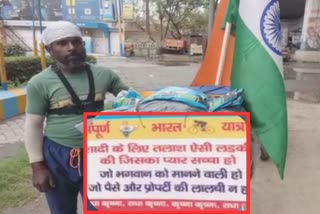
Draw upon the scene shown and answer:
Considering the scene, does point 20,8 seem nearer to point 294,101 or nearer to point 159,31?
point 159,31

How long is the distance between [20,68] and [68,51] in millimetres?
7646

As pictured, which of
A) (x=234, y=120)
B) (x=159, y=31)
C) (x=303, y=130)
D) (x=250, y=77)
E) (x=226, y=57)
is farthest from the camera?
(x=159, y=31)

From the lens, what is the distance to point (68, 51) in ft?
6.96

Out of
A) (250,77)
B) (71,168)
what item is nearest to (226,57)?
(250,77)

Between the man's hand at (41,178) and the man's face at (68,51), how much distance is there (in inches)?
21.3

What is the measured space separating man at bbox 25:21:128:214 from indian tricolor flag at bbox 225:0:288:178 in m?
0.81

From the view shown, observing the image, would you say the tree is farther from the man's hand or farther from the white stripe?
the man's hand

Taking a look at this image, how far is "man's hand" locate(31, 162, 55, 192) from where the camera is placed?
2.14 m

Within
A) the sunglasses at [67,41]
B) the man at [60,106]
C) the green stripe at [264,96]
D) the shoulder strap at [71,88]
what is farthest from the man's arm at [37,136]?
the green stripe at [264,96]

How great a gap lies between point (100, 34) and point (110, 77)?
3084cm

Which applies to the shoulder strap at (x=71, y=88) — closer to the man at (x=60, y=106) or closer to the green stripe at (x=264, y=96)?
the man at (x=60, y=106)

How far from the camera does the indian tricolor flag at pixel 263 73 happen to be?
2.17m

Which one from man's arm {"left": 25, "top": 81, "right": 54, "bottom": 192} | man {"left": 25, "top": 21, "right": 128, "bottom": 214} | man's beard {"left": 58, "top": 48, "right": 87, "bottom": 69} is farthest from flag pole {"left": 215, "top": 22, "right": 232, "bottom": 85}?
man's arm {"left": 25, "top": 81, "right": 54, "bottom": 192}

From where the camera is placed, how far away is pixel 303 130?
6242mm
